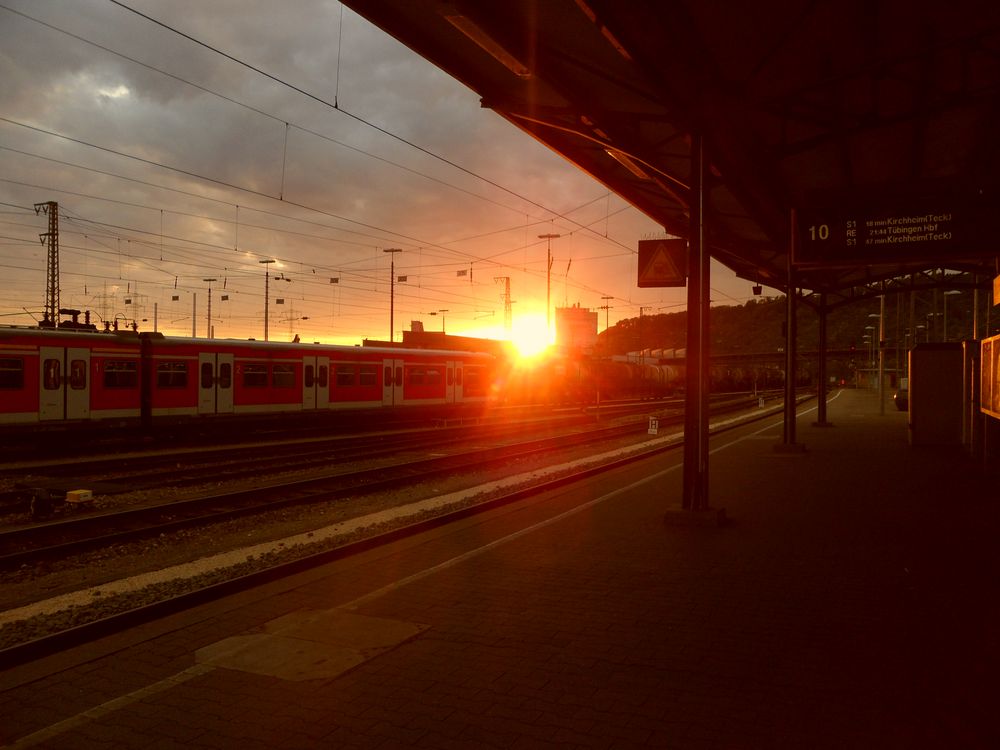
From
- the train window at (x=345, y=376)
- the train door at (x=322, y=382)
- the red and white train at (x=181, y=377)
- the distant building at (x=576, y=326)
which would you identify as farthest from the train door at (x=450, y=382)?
the distant building at (x=576, y=326)

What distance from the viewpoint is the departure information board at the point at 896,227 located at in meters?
10.4

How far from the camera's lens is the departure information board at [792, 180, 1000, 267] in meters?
10.4

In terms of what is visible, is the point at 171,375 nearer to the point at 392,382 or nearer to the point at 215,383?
the point at 215,383

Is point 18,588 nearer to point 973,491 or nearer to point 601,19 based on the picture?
point 601,19

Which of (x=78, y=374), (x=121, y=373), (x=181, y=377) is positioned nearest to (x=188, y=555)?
(x=78, y=374)

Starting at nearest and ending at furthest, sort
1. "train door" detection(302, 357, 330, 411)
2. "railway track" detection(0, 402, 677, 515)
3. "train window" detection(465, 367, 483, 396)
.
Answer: "railway track" detection(0, 402, 677, 515) < "train door" detection(302, 357, 330, 411) < "train window" detection(465, 367, 483, 396)

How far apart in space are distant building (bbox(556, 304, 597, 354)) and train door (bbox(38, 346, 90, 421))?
224 ft

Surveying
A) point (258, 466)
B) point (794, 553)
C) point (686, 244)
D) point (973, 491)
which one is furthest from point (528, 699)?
point (258, 466)

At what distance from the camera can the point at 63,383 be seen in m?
18.8

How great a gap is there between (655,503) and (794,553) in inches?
129

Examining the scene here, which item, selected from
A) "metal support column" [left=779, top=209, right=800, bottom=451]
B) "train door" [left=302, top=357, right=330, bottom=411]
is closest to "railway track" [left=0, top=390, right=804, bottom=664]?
"metal support column" [left=779, top=209, right=800, bottom=451]

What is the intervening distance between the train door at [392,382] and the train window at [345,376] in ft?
5.33

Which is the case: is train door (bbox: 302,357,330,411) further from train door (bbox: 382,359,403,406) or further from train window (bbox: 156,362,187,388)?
train window (bbox: 156,362,187,388)

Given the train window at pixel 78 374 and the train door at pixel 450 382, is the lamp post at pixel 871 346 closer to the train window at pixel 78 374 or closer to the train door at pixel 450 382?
the train door at pixel 450 382
